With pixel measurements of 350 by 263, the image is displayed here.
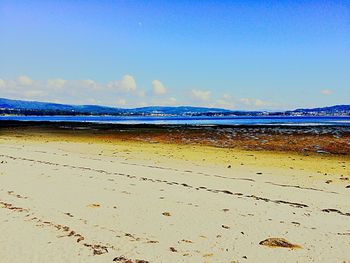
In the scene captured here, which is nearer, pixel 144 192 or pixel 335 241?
pixel 335 241

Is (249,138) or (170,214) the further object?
(249,138)

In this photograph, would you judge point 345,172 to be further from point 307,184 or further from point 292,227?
point 292,227

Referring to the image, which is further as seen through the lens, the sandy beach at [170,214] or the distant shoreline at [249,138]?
the distant shoreline at [249,138]


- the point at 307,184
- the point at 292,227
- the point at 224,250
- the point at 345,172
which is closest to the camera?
the point at 224,250

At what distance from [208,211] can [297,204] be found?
3146 mm

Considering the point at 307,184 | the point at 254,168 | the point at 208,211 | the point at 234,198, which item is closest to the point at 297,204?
the point at 234,198

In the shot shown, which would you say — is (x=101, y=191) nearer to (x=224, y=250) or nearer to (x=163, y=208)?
(x=163, y=208)

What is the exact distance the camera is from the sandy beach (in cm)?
798

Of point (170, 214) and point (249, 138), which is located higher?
point (249, 138)

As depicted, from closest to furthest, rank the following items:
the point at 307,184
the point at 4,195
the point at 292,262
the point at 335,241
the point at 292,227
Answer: the point at 292,262 → the point at 335,241 → the point at 292,227 → the point at 4,195 → the point at 307,184

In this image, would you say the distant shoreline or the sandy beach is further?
the distant shoreline

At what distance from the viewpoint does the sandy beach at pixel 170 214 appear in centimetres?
798

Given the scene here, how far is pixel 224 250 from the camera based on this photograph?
816 centimetres

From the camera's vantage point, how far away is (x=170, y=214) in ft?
35.6
